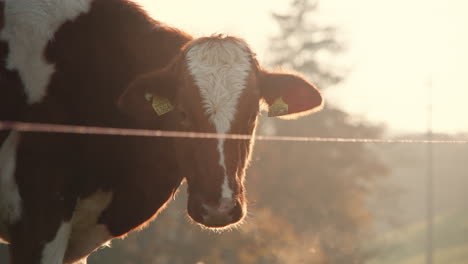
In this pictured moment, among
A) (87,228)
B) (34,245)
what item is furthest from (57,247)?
(87,228)

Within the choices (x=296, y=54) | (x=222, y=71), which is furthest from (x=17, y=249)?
(x=296, y=54)

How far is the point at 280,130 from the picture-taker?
140 ft

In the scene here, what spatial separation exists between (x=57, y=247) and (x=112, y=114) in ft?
3.49

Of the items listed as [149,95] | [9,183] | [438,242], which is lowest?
Result: [438,242]

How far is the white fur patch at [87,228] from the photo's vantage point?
258 inches

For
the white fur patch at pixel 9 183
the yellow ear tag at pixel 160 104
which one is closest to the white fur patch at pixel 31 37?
the white fur patch at pixel 9 183

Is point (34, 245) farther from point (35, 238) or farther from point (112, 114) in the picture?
point (112, 114)

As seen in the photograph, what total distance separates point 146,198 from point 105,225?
375 mm

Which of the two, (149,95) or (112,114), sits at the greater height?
(149,95)

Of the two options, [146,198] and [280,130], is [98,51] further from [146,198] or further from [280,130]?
[280,130]

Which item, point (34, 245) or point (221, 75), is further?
point (221, 75)

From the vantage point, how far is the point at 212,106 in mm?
6211

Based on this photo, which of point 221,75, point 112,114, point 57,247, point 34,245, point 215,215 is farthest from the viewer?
point 112,114

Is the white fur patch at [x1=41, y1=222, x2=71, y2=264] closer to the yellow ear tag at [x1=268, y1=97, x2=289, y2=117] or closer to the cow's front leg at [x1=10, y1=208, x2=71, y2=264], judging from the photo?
the cow's front leg at [x1=10, y1=208, x2=71, y2=264]
